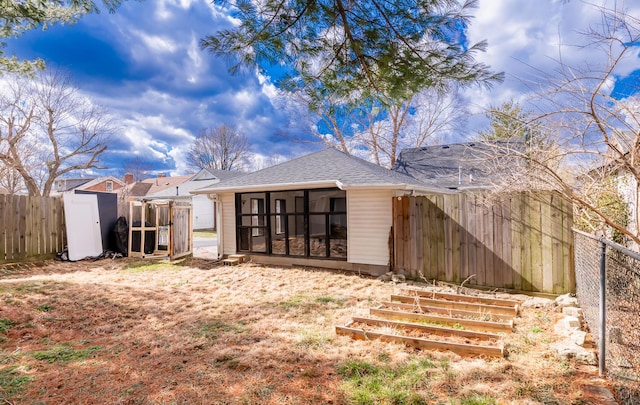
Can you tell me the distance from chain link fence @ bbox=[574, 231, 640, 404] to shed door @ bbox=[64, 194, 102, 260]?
11708mm

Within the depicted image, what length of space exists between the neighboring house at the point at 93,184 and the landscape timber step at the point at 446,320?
A: 125 ft

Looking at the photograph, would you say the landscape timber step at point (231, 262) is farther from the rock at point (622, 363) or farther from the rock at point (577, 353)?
the rock at point (622, 363)

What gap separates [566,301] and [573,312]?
0.53 m

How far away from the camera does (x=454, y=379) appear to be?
280 centimetres

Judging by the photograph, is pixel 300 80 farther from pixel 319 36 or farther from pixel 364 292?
pixel 364 292

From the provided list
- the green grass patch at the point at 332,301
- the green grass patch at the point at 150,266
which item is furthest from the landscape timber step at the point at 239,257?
the green grass patch at the point at 332,301

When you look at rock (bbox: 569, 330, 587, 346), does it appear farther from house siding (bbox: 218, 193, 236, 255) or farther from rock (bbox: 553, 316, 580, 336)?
house siding (bbox: 218, 193, 236, 255)

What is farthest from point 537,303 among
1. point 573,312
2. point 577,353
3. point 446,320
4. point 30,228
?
point 30,228

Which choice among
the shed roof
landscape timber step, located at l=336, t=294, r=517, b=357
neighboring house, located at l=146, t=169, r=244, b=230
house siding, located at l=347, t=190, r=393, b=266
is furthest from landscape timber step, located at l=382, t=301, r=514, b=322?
neighboring house, located at l=146, t=169, r=244, b=230

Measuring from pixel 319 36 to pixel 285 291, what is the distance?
438 cm

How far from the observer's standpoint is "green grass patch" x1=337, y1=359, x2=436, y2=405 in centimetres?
252

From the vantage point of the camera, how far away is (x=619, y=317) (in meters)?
3.07

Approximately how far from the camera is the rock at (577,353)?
3.10 meters

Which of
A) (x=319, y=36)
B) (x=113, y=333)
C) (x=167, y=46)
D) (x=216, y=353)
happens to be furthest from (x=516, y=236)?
(x=167, y=46)
